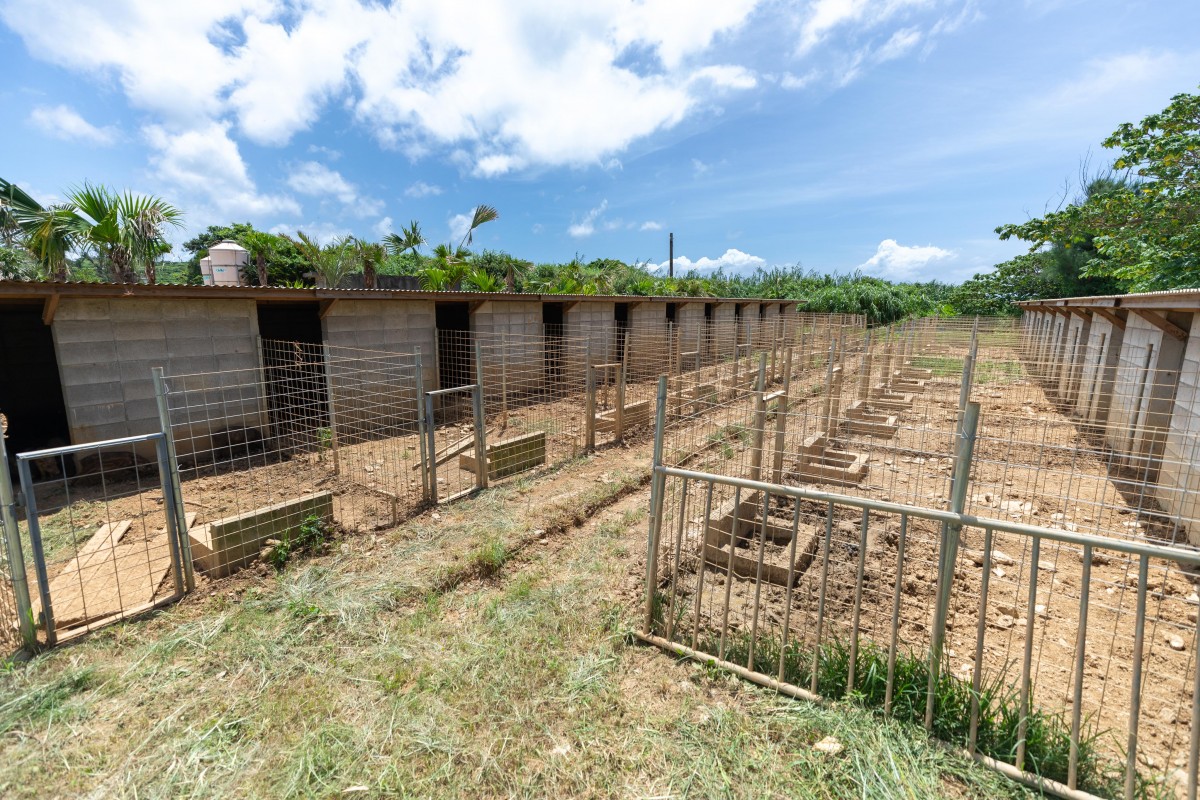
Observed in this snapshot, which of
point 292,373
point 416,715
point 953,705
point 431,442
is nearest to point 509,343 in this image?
point 292,373

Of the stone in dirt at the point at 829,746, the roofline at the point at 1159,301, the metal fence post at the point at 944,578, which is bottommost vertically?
the stone in dirt at the point at 829,746

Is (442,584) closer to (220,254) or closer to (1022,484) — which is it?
(1022,484)

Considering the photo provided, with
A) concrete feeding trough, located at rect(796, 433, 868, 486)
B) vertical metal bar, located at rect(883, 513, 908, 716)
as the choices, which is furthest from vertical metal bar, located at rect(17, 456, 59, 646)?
concrete feeding trough, located at rect(796, 433, 868, 486)

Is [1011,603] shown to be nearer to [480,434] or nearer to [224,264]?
[480,434]

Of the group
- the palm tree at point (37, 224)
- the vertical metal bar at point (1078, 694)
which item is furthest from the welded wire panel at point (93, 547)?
the vertical metal bar at point (1078, 694)

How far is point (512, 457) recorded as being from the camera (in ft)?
22.9

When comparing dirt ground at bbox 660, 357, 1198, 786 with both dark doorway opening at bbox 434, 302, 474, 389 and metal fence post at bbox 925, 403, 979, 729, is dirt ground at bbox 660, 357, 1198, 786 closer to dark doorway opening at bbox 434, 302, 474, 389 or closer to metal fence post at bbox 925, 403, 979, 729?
metal fence post at bbox 925, 403, 979, 729

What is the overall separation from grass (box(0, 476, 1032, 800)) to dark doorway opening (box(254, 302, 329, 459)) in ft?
13.7

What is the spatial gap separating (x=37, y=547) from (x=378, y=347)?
21.9 ft

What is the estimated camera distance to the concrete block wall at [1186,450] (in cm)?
542

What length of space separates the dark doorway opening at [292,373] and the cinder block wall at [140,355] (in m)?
0.45

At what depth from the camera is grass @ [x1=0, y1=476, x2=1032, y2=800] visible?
2502mm

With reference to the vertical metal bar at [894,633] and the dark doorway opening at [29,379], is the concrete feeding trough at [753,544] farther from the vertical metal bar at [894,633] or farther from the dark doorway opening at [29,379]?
the dark doorway opening at [29,379]

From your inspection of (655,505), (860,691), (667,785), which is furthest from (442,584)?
(860,691)
